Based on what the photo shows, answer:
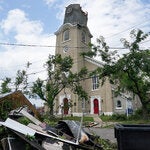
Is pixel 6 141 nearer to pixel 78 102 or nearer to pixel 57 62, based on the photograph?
pixel 57 62

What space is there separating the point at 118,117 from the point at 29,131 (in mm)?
21449

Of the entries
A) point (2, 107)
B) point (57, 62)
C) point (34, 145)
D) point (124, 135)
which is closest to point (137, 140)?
point (124, 135)

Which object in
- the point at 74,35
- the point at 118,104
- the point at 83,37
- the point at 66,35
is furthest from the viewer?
the point at 83,37

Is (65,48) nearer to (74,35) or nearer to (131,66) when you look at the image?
(74,35)

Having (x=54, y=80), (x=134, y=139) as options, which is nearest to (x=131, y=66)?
(x=54, y=80)

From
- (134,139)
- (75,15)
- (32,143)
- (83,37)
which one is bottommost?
(32,143)

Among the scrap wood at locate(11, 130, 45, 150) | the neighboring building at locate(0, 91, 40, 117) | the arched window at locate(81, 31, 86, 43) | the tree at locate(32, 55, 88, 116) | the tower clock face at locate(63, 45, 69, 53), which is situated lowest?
the scrap wood at locate(11, 130, 45, 150)

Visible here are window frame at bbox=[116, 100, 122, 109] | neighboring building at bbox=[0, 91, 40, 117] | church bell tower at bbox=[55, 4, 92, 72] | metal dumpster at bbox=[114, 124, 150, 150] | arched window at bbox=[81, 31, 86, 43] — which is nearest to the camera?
metal dumpster at bbox=[114, 124, 150, 150]

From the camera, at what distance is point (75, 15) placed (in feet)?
140

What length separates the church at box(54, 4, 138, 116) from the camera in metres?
35.4

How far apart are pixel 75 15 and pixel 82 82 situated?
493 inches

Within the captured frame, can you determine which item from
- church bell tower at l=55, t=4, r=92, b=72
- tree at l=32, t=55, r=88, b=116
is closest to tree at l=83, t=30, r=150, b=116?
tree at l=32, t=55, r=88, b=116

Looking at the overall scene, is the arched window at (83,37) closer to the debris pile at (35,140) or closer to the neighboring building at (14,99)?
the neighboring building at (14,99)

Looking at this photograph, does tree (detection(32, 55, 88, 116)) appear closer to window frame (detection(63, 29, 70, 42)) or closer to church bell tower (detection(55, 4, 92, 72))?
church bell tower (detection(55, 4, 92, 72))
